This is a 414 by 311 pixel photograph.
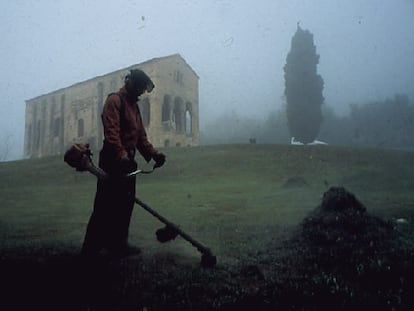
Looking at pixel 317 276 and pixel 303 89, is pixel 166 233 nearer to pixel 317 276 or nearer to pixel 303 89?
pixel 317 276

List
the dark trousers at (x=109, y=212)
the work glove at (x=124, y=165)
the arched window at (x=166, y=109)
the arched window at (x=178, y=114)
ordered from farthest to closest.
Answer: the arched window at (x=178, y=114)
the arched window at (x=166, y=109)
the dark trousers at (x=109, y=212)
the work glove at (x=124, y=165)

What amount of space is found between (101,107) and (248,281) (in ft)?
144

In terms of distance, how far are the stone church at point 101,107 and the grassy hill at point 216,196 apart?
13990 mm

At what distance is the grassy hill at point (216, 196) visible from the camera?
5.30 m

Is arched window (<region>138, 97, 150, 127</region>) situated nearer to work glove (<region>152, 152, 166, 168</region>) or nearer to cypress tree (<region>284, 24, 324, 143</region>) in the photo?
cypress tree (<region>284, 24, 324, 143</region>)

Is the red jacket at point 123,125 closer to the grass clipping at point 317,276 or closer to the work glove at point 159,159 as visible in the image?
the work glove at point 159,159

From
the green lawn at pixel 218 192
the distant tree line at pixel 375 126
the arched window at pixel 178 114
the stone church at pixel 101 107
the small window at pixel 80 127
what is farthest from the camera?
the distant tree line at pixel 375 126

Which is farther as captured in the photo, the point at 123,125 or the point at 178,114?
the point at 178,114

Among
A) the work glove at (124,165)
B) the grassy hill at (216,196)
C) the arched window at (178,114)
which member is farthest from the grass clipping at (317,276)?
the arched window at (178,114)

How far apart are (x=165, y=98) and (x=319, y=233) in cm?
3682

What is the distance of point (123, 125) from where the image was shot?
422cm

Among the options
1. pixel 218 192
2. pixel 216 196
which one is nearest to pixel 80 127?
pixel 218 192

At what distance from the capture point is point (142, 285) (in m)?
3.34

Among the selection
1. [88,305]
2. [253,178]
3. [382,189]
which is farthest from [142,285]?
[253,178]
